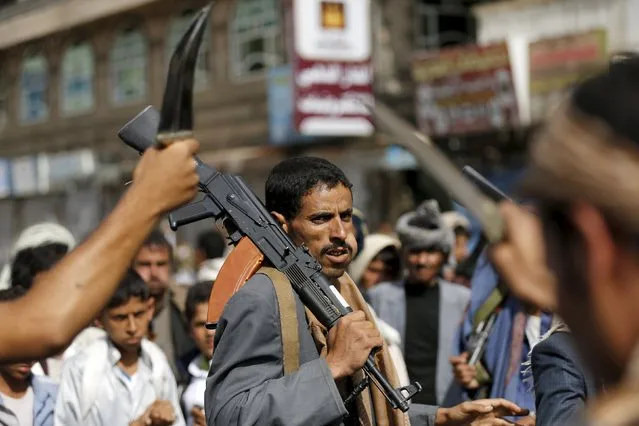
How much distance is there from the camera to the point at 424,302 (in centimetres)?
647

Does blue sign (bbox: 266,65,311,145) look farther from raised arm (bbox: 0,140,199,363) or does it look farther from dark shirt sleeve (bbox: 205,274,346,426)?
raised arm (bbox: 0,140,199,363)

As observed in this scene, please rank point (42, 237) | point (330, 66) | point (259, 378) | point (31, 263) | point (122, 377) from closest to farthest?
point (259, 378) → point (122, 377) → point (31, 263) → point (42, 237) → point (330, 66)

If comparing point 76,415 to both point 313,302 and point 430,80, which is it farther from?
point 430,80

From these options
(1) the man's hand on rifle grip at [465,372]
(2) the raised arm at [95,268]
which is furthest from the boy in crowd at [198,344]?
(2) the raised arm at [95,268]

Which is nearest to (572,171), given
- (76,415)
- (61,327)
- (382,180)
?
(61,327)

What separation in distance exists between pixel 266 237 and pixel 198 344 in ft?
7.44

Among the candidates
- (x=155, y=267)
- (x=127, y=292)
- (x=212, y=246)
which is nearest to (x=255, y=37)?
(x=212, y=246)

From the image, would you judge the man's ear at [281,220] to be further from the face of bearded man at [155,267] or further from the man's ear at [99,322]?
the face of bearded man at [155,267]

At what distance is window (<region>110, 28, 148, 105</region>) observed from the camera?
79.4 feet

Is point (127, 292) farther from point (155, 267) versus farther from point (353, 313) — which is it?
point (353, 313)

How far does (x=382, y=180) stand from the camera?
57.2ft

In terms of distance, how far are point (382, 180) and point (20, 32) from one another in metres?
14.4

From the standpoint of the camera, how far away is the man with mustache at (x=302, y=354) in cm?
279

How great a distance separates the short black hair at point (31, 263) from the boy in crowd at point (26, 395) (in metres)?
0.91
